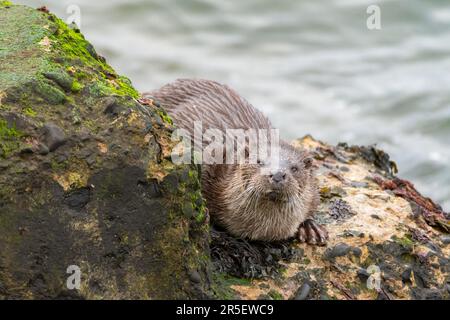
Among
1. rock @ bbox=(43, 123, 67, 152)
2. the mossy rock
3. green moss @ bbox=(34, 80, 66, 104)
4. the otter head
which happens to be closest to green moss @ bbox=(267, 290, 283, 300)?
the mossy rock

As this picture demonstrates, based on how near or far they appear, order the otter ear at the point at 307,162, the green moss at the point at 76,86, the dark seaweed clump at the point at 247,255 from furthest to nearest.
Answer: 1. the otter ear at the point at 307,162
2. the dark seaweed clump at the point at 247,255
3. the green moss at the point at 76,86

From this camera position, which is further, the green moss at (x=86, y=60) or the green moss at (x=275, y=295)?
the green moss at (x=275, y=295)

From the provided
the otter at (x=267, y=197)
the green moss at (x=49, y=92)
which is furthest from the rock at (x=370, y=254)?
the green moss at (x=49, y=92)

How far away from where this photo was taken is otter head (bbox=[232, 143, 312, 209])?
16.7 ft

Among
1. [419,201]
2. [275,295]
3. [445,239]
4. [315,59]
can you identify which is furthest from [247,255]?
[315,59]

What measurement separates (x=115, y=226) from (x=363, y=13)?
29.8 ft

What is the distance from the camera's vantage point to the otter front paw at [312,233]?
514 centimetres

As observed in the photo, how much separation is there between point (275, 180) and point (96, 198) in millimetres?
1391

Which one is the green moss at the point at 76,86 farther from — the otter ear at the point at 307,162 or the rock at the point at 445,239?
the rock at the point at 445,239

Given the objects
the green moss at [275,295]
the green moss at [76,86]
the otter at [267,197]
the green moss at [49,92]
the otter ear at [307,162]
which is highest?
the green moss at [76,86]

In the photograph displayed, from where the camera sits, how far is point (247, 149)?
5.40 meters

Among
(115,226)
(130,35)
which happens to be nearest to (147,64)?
(130,35)

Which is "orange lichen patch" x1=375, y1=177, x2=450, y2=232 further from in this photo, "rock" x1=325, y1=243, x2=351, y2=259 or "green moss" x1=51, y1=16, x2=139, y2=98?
"green moss" x1=51, y1=16, x2=139, y2=98

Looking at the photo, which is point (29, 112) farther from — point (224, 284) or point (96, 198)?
point (224, 284)
